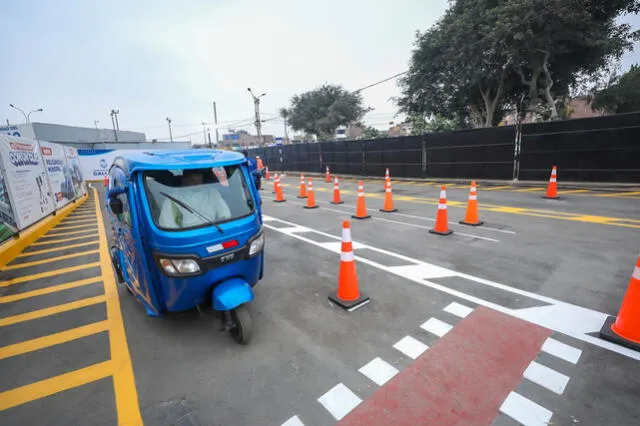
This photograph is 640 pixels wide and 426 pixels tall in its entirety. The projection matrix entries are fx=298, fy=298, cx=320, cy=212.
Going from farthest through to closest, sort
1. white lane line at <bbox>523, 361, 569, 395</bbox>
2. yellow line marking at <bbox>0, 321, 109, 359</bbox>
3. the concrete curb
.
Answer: the concrete curb → yellow line marking at <bbox>0, 321, 109, 359</bbox> → white lane line at <bbox>523, 361, 569, 395</bbox>

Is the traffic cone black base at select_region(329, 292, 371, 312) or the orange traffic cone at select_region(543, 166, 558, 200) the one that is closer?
the traffic cone black base at select_region(329, 292, 371, 312)

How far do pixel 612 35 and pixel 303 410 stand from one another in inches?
1101

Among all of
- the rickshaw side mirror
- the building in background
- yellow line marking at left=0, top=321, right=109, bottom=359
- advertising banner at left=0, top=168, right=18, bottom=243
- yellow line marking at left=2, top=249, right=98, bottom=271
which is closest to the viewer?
the rickshaw side mirror

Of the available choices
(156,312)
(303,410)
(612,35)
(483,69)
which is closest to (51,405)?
(156,312)

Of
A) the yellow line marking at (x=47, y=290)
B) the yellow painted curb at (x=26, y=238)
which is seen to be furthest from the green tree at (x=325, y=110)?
the yellow line marking at (x=47, y=290)

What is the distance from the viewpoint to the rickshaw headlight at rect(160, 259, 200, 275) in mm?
3033

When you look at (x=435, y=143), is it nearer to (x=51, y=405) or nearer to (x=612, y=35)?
(x=612, y=35)

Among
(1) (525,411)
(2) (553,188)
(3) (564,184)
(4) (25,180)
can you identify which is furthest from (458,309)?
(3) (564,184)

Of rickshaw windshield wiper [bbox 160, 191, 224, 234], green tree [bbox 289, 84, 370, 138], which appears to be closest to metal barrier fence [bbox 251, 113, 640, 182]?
rickshaw windshield wiper [bbox 160, 191, 224, 234]

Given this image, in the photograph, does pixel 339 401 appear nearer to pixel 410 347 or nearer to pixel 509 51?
pixel 410 347

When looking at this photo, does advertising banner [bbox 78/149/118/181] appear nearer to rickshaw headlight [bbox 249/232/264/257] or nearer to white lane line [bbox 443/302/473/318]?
rickshaw headlight [bbox 249/232/264/257]

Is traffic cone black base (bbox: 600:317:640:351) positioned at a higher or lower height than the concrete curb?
lower

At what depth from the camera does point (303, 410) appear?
2426mm

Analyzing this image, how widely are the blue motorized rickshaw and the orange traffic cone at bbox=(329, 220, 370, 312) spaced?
3.77 ft
